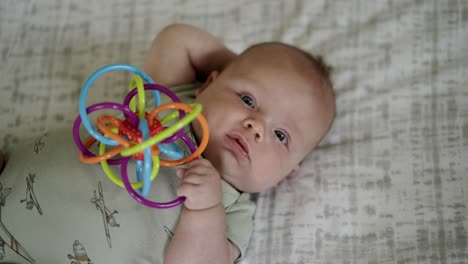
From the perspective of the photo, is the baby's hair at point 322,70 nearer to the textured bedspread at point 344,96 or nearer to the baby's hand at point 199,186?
the textured bedspread at point 344,96

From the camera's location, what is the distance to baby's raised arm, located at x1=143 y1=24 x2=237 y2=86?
4.77 ft

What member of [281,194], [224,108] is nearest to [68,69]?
[224,108]

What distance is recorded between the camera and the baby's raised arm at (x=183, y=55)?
4.77ft

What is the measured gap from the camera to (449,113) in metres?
1.36

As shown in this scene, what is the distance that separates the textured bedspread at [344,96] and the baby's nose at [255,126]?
209mm

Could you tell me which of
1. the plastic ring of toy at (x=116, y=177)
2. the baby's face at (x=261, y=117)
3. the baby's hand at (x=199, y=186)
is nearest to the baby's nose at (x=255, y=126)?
the baby's face at (x=261, y=117)

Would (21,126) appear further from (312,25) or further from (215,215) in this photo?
(312,25)

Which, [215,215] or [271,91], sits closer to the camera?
[215,215]

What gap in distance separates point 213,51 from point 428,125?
0.53 metres

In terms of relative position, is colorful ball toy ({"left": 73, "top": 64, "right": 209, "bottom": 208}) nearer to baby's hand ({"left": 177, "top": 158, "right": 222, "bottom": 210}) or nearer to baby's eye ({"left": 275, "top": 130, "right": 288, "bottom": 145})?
baby's hand ({"left": 177, "top": 158, "right": 222, "bottom": 210})

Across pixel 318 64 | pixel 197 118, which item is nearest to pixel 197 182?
pixel 197 118

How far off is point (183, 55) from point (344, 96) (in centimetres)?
39

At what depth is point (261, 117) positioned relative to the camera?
1.22 meters

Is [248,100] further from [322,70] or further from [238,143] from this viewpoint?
[322,70]
